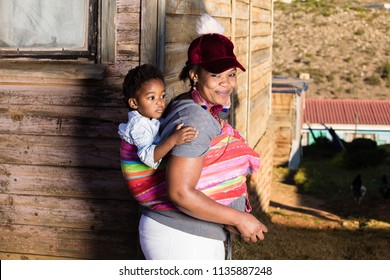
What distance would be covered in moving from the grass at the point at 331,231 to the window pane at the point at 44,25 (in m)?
4.39

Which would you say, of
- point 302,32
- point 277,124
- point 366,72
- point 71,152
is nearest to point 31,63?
point 71,152

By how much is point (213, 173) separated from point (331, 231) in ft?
31.7

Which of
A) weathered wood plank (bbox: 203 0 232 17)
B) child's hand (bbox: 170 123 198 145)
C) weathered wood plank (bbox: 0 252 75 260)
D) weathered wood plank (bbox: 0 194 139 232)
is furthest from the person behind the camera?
weathered wood plank (bbox: 203 0 232 17)

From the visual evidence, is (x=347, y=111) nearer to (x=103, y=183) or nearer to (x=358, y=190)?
(x=358, y=190)

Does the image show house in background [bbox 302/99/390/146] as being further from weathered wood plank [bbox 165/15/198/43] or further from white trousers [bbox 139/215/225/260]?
white trousers [bbox 139/215/225/260]

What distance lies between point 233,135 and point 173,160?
489mm

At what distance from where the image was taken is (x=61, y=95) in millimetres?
4914

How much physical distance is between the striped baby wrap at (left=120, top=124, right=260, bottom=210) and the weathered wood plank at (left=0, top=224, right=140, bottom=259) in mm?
1533

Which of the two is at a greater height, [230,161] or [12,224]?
[230,161]

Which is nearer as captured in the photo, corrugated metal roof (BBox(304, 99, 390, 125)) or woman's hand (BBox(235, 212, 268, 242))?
woman's hand (BBox(235, 212, 268, 242))

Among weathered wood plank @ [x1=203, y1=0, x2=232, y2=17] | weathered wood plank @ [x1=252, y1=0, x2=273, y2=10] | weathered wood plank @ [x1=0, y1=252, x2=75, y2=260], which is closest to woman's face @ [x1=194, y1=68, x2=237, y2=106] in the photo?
weathered wood plank @ [x1=0, y1=252, x2=75, y2=260]

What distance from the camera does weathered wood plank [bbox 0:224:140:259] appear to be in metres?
5.01

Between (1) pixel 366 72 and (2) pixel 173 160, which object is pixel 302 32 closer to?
(1) pixel 366 72

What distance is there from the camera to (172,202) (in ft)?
10.5
